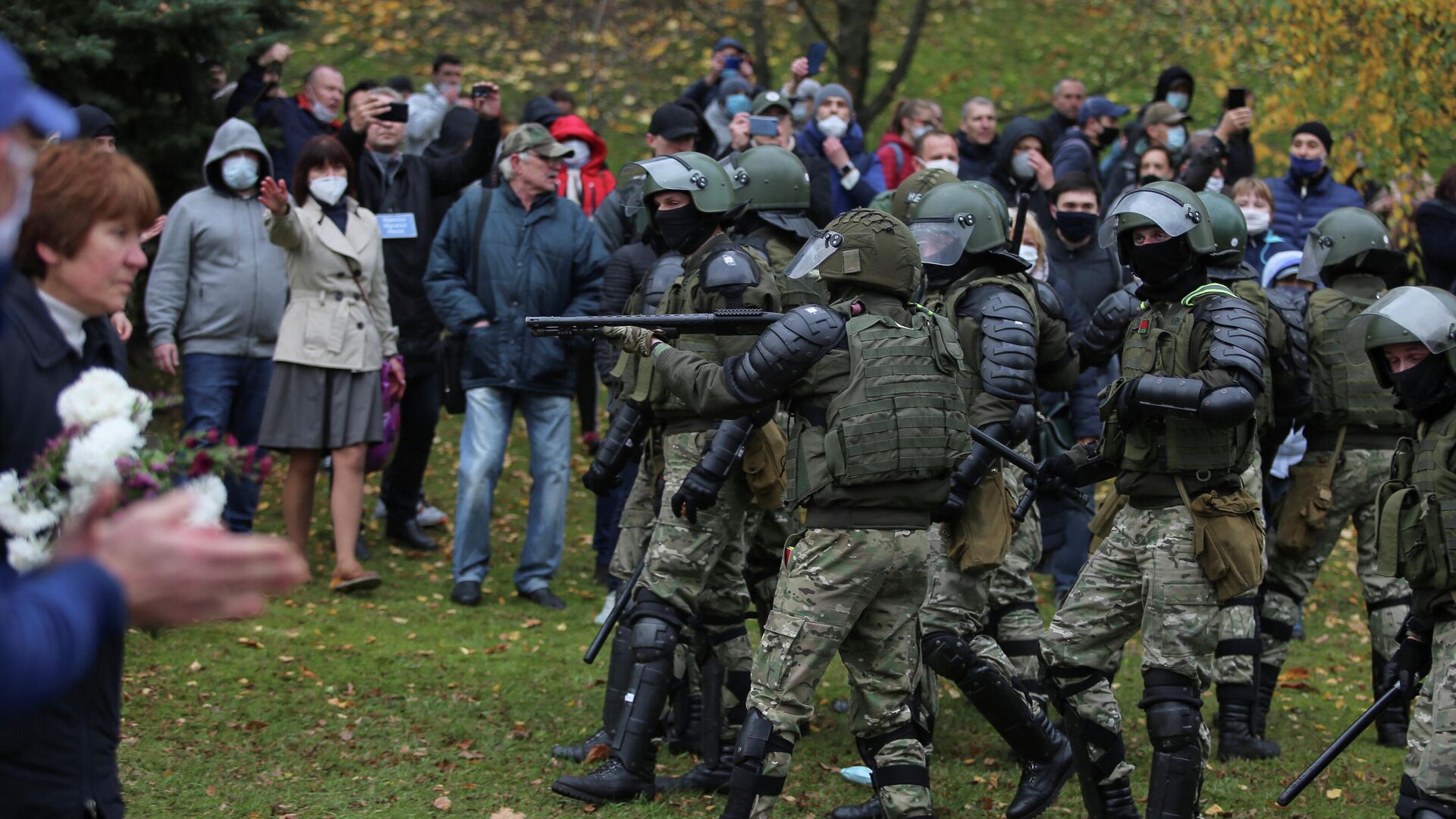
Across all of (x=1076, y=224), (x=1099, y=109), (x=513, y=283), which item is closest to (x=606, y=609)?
(x=513, y=283)

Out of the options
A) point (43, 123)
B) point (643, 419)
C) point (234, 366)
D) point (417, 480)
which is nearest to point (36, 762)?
point (43, 123)

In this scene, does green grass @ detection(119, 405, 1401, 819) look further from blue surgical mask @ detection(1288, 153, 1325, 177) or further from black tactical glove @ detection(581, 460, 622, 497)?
blue surgical mask @ detection(1288, 153, 1325, 177)

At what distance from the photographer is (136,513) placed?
225cm

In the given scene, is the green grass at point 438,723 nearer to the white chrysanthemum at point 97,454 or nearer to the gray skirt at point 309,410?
the gray skirt at point 309,410

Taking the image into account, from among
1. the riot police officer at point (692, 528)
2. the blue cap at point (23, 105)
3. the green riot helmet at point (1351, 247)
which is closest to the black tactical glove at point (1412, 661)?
the riot police officer at point (692, 528)

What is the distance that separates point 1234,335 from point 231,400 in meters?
5.80

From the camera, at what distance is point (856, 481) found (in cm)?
507

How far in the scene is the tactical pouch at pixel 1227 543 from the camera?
555cm

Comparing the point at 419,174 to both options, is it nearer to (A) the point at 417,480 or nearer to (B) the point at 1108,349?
(A) the point at 417,480

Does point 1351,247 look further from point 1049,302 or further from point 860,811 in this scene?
point 860,811

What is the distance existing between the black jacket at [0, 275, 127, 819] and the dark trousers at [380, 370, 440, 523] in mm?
6920

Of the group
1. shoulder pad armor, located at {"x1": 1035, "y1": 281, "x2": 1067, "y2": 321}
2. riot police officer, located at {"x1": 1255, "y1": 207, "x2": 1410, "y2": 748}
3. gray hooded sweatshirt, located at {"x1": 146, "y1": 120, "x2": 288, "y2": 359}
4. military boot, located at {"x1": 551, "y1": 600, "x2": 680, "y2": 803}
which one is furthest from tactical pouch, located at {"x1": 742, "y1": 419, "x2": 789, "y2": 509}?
gray hooded sweatshirt, located at {"x1": 146, "y1": 120, "x2": 288, "y2": 359}

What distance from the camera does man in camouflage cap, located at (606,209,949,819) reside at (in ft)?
16.7

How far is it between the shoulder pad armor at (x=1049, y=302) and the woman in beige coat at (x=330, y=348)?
4.01 metres
